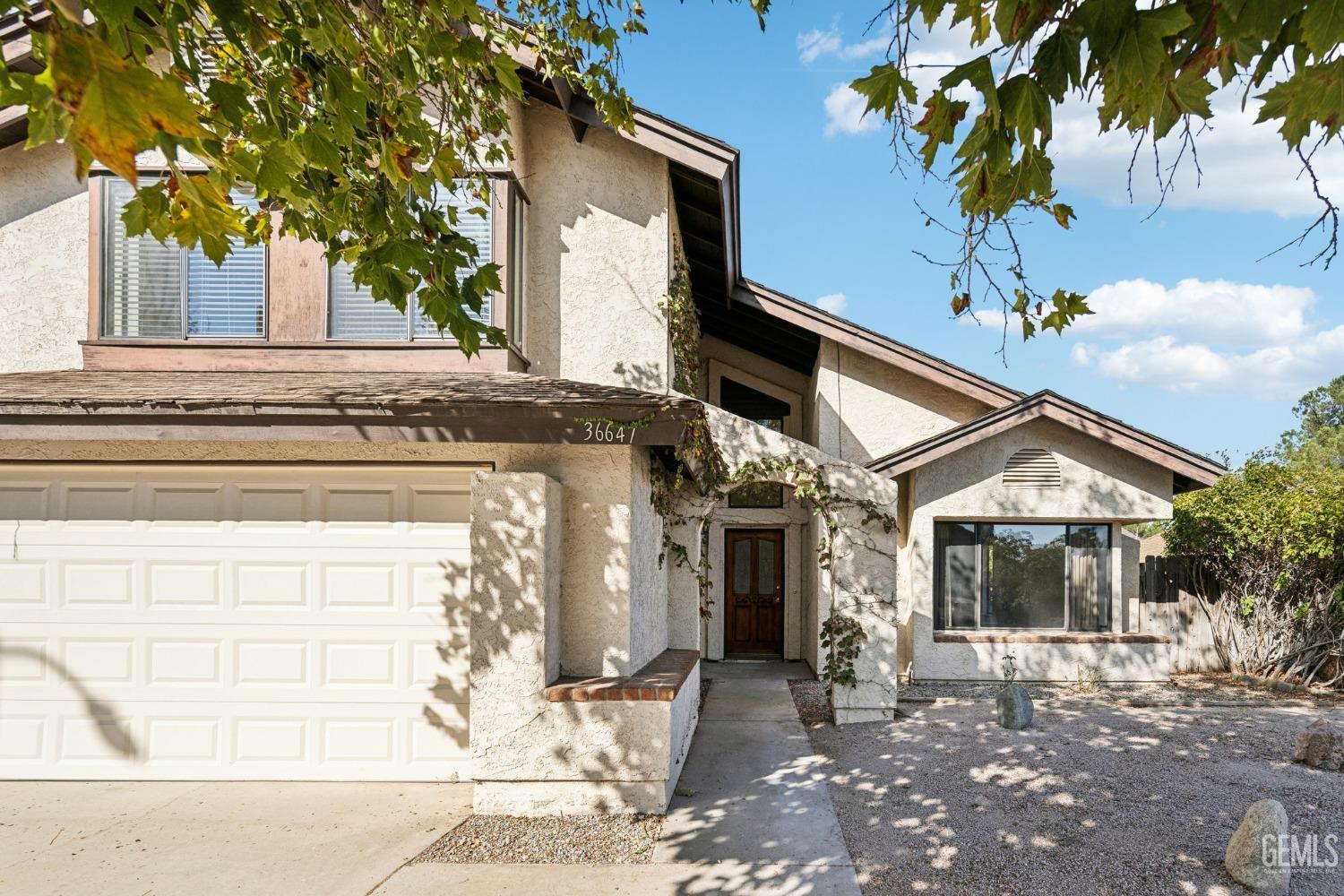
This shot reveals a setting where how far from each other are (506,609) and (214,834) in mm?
2663

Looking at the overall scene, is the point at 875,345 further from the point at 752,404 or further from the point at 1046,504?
the point at 752,404

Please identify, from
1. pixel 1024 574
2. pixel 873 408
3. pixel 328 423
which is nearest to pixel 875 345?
pixel 873 408

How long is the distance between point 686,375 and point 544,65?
4.20 metres

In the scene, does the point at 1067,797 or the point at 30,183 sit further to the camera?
the point at 30,183

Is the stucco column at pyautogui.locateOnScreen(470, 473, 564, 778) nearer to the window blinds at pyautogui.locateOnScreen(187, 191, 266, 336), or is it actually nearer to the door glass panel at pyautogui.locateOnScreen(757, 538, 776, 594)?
the window blinds at pyautogui.locateOnScreen(187, 191, 266, 336)

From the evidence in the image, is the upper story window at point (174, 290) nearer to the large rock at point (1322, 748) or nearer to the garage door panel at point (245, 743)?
the garage door panel at point (245, 743)

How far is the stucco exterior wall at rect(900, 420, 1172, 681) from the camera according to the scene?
10.8 m

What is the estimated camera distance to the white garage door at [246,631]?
6.47 meters

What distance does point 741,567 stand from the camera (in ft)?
45.0

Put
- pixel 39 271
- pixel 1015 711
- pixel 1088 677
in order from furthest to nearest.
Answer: pixel 1088 677 < pixel 1015 711 < pixel 39 271

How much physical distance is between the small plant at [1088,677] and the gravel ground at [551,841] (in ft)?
25.8

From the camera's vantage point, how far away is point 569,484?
644 centimetres

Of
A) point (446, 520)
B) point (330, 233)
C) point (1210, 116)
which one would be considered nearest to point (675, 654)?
point (446, 520)

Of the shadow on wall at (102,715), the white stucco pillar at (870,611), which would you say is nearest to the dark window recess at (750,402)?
the white stucco pillar at (870,611)
